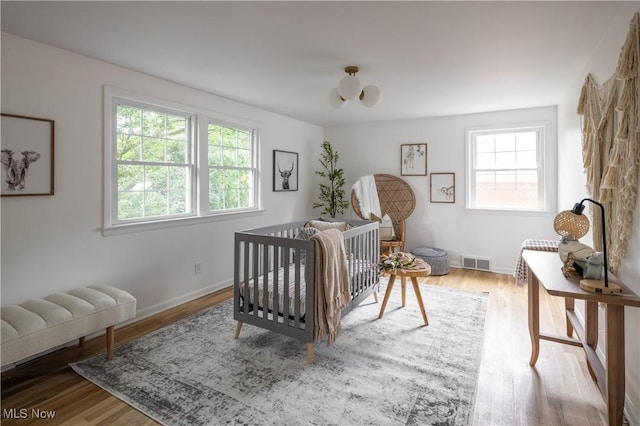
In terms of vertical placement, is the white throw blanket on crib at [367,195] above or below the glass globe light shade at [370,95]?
below

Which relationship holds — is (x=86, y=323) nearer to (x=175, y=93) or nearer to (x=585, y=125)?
(x=175, y=93)

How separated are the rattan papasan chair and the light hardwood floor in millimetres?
2431

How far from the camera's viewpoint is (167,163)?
3383 millimetres

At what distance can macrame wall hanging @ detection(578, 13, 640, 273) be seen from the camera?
175 centimetres

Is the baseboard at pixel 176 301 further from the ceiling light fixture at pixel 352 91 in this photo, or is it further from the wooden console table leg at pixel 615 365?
the wooden console table leg at pixel 615 365

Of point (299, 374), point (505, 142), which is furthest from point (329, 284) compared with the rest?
point (505, 142)

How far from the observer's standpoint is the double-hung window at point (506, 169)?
14.9 feet

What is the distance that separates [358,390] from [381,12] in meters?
2.26

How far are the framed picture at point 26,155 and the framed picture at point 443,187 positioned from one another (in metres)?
4.54


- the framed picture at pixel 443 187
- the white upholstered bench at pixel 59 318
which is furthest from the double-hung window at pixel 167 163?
the framed picture at pixel 443 187

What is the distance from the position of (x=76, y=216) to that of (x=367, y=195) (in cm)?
377

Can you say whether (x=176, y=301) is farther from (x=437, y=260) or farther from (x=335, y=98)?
(x=437, y=260)

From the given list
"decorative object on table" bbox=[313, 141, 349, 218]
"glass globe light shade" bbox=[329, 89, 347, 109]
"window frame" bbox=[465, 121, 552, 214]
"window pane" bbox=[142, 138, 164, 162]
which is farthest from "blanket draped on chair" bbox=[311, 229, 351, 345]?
"window frame" bbox=[465, 121, 552, 214]

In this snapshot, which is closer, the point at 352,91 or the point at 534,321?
the point at 534,321
